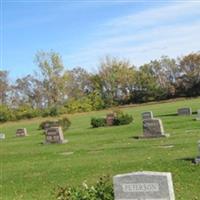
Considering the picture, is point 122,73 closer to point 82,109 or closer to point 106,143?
point 82,109

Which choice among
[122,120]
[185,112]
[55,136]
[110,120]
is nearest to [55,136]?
[55,136]

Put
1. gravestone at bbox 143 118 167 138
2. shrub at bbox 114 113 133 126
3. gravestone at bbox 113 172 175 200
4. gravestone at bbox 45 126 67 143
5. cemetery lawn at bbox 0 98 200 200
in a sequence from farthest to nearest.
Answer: shrub at bbox 114 113 133 126 → gravestone at bbox 45 126 67 143 → gravestone at bbox 143 118 167 138 → cemetery lawn at bbox 0 98 200 200 → gravestone at bbox 113 172 175 200


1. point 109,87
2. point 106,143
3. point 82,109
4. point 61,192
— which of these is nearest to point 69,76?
point 109,87

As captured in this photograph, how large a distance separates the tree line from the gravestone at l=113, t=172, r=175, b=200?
8496cm

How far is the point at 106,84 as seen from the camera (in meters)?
107

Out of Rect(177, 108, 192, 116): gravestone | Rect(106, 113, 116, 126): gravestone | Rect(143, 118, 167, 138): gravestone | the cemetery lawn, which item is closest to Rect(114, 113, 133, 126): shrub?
Rect(106, 113, 116, 126): gravestone

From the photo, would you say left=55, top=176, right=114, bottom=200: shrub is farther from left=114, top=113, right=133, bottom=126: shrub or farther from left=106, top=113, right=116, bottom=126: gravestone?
left=106, top=113, right=116, bottom=126: gravestone

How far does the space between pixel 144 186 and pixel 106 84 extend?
98.4 m

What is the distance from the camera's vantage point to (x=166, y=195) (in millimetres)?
8609

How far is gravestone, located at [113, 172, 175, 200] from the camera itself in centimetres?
862

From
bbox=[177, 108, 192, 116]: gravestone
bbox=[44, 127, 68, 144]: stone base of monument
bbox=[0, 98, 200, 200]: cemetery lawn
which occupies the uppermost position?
bbox=[177, 108, 192, 116]: gravestone

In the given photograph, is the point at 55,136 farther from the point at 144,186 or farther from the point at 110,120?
the point at 144,186

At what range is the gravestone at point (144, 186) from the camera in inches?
339

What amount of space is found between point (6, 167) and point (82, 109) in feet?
229
